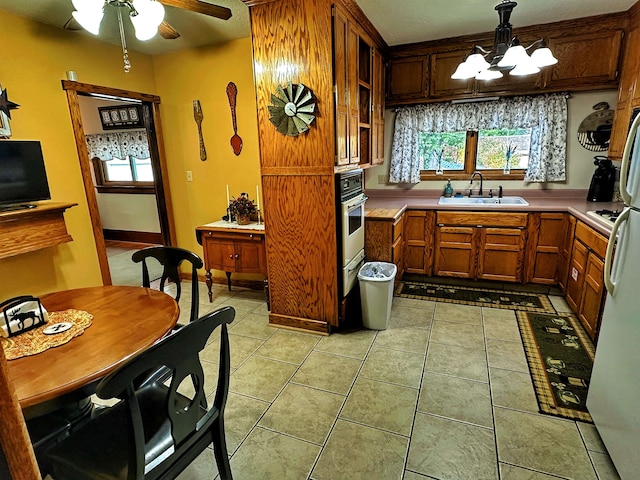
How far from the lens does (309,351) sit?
8.63 feet

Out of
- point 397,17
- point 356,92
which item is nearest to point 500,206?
point 356,92

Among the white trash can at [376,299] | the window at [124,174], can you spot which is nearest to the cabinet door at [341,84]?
the white trash can at [376,299]

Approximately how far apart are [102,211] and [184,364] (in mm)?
5809

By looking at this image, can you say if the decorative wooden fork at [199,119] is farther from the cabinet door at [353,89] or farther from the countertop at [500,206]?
the countertop at [500,206]

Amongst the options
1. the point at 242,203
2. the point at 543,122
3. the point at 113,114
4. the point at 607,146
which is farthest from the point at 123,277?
the point at 607,146

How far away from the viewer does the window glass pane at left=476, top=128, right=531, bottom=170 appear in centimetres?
379

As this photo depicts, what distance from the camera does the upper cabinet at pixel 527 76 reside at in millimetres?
3105

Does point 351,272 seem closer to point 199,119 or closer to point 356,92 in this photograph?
point 356,92

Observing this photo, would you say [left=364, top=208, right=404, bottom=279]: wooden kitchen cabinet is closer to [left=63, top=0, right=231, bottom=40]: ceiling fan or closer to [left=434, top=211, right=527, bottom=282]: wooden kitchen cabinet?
[left=434, top=211, right=527, bottom=282]: wooden kitchen cabinet

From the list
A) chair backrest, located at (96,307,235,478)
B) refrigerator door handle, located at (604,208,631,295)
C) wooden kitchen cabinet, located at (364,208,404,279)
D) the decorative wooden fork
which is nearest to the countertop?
wooden kitchen cabinet, located at (364,208,404,279)

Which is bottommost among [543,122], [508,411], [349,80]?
[508,411]

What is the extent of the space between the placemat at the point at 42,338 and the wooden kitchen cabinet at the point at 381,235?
2292mm

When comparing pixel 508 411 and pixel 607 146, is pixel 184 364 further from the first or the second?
pixel 607 146

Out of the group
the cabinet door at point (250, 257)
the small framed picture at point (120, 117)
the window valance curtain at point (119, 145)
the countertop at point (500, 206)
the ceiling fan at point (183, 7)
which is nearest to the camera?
the ceiling fan at point (183, 7)
